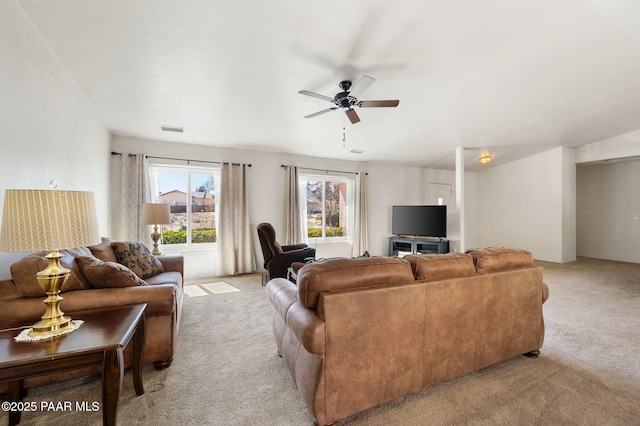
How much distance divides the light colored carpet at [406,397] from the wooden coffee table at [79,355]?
1.41 ft

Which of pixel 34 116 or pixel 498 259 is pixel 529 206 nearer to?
pixel 498 259

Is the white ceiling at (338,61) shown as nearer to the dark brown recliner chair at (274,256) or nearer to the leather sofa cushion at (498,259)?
the dark brown recliner chair at (274,256)

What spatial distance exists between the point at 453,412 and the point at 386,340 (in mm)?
602

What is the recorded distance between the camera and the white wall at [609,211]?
6285mm

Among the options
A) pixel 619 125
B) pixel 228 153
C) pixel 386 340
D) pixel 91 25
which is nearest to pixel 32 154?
pixel 91 25

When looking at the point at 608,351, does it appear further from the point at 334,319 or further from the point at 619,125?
the point at 619,125

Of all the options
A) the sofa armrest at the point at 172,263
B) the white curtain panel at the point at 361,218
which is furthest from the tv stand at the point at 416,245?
the sofa armrest at the point at 172,263

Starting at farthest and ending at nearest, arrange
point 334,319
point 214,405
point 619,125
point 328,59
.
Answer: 1. point 619,125
2. point 328,59
3. point 214,405
4. point 334,319

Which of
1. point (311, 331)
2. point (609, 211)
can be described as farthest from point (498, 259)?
point (609, 211)

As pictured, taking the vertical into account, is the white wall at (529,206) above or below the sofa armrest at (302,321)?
above

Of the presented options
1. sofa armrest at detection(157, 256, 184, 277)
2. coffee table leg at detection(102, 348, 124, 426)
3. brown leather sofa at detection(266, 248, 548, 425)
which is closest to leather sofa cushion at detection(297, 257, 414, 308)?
brown leather sofa at detection(266, 248, 548, 425)

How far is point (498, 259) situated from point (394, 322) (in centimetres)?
103

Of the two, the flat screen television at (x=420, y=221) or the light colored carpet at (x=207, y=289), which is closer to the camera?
the light colored carpet at (x=207, y=289)

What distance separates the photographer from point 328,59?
2.68m
